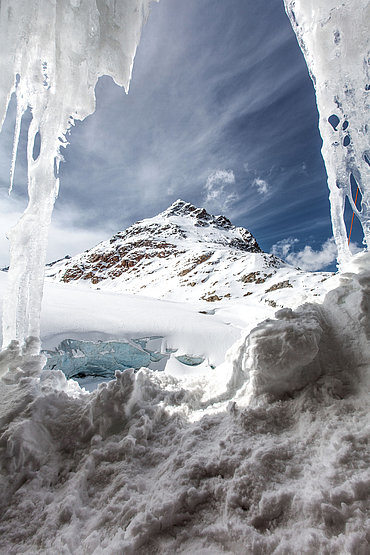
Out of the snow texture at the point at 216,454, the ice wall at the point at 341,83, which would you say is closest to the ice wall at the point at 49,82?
the snow texture at the point at 216,454

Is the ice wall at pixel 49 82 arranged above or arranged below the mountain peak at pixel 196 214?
below

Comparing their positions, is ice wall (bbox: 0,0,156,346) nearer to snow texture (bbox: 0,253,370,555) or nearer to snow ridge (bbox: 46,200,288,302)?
snow texture (bbox: 0,253,370,555)

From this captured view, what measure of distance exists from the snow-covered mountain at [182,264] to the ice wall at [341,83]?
85.5 ft

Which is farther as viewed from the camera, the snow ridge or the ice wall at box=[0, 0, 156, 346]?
the snow ridge

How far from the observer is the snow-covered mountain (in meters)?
35.3

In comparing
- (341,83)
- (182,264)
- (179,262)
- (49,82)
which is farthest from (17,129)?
(179,262)

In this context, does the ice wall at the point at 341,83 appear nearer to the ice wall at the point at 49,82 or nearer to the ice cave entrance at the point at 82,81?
the ice cave entrance at the point at 82,81

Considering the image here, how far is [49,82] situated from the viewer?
4074mm

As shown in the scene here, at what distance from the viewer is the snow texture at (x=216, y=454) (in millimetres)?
1356

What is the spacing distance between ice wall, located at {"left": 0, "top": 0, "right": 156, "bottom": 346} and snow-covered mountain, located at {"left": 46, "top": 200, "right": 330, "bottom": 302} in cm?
2758

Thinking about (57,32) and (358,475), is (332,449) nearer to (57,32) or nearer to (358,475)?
(358,475)

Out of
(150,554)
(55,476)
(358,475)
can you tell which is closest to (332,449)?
(358,475)

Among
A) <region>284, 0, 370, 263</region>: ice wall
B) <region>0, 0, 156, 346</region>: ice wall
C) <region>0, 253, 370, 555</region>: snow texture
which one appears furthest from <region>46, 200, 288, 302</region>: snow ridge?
<region>0, 253, 370, 555</region>: snow texture

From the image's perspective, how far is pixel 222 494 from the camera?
62.2 inches
